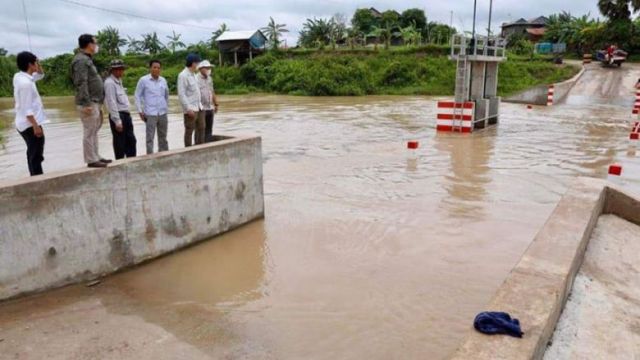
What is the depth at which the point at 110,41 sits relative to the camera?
62.7 metres

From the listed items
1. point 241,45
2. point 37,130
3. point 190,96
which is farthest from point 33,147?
point 241,45

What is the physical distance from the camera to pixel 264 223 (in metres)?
7.79

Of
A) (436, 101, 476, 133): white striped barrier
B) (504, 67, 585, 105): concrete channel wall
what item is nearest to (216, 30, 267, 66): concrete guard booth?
(504, 67, 585, 105): concrete channel wall

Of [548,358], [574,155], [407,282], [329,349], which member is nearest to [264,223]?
[407,282]

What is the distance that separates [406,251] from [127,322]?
3.36 m

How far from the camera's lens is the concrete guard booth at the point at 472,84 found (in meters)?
15.5

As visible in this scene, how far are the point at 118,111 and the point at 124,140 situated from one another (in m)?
0.46

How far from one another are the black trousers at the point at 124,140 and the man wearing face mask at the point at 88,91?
1011 mm

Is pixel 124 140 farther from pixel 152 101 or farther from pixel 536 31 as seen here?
pixel 536 31

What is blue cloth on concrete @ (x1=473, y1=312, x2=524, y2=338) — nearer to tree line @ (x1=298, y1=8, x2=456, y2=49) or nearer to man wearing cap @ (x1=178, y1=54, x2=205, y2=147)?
man wearing cap @ (x1=178, y1=54, x2=205, y2=147)

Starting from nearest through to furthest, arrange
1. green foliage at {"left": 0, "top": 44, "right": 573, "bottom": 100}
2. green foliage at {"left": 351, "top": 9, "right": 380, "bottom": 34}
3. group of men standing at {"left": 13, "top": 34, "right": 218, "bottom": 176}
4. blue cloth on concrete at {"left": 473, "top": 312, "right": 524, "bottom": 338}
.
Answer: blue cloth on concrete at {"left": 473, "top": 312, "right": 524, "bottom": 338} < group of men standing at {"left": 13, "top": 34, "right": 218, "bottom": 176} < green foliage at {"left": 0, "top": 44, "right": 573, "bottom": 100} < green foliage at {"left": 351, "top": 9, "right": 380, "bottom": 34}

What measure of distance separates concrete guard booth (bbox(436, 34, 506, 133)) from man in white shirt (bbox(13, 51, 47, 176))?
1184 cm

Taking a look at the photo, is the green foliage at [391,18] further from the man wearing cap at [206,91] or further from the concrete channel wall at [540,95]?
the man wearing cap at [206,91]

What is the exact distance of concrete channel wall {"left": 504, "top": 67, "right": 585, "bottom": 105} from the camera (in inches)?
1104
